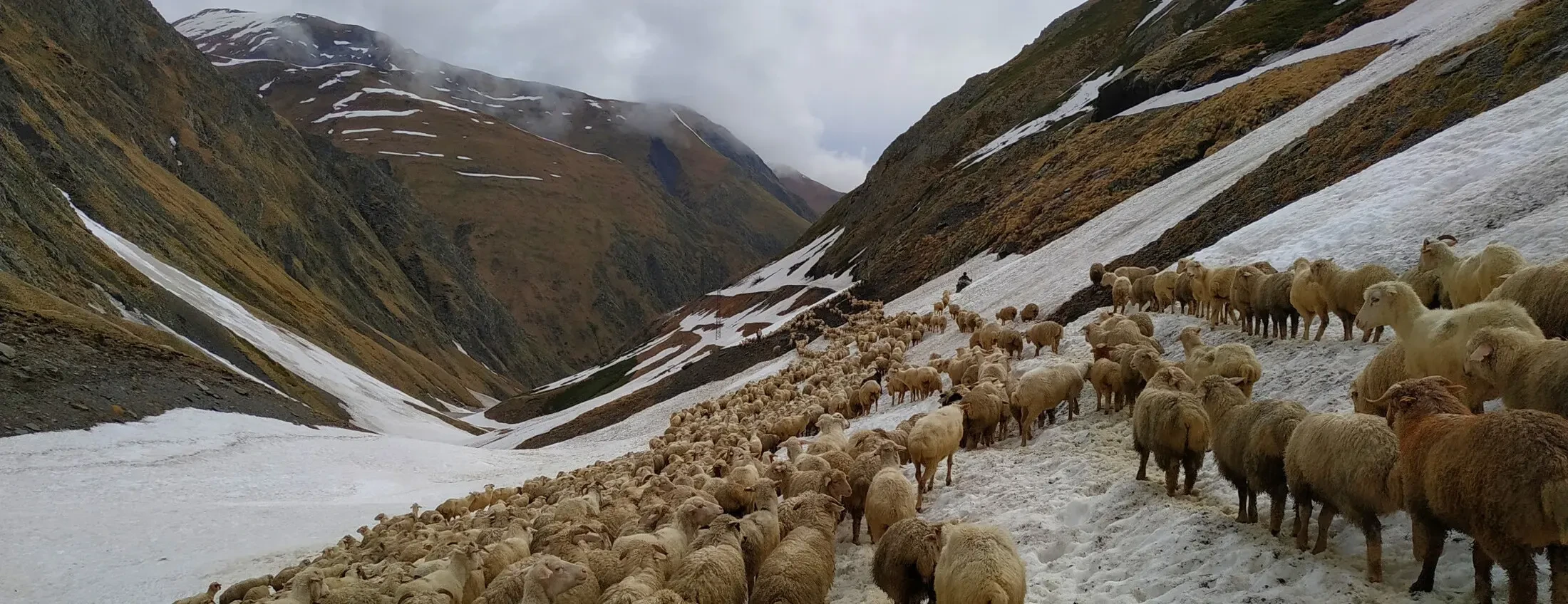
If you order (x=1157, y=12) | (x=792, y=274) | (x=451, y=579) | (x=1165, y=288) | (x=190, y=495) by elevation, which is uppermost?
(x=1157, y=12)

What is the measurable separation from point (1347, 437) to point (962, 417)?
24.5 feet

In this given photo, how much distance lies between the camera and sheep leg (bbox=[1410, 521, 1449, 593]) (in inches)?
253

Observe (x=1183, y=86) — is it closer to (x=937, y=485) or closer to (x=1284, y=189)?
(x=1284, y=189)

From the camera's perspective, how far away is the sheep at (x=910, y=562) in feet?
28.0

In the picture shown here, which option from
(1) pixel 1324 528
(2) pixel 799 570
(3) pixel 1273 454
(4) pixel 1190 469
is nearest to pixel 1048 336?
(4) pixel 1190 469

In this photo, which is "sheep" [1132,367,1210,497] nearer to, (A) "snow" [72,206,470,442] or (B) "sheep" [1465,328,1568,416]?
(B) "sheep" [1465,328,1568,416]

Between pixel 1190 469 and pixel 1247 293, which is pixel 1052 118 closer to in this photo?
pixel 1247 293

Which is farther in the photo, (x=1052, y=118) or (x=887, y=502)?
(x=1052, y=118)

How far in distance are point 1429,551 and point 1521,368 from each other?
2489mm

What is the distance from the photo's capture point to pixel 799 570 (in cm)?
884

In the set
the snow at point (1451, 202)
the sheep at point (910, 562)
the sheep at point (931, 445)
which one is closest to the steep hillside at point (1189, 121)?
the snow at point (1451, 202)

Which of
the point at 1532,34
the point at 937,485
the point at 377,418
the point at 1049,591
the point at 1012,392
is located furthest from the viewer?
the point at 377,418

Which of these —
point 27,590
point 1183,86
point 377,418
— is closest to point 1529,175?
point 27,590

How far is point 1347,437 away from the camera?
7.28 meters
